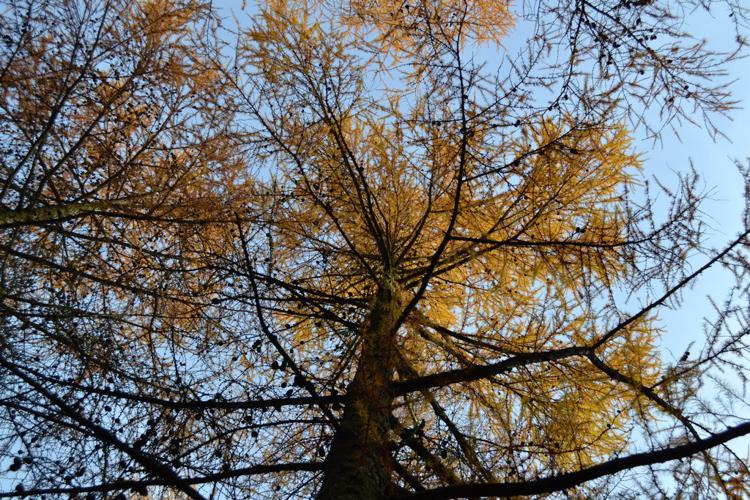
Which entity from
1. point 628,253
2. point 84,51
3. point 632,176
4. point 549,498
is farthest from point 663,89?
point 84,51

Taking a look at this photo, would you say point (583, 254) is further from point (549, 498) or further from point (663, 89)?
point (549, 498)

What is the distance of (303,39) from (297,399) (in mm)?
2357

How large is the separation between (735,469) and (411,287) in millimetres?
2424

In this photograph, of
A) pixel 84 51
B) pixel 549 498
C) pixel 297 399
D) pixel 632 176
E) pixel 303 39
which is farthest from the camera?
pixel 632 176

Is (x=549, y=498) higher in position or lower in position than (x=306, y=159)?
lower

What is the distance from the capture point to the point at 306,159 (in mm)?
3748

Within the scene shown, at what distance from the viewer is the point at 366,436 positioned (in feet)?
7.42

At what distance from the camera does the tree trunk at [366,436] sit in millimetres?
2238

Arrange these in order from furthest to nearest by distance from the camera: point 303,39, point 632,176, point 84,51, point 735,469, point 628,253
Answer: point 632,176 → point 303,39 → point 628,253 → point 84,51 → point 735,469

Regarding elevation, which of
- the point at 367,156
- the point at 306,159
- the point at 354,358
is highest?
the point at 367,156

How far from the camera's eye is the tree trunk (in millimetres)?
2238

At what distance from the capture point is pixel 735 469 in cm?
234

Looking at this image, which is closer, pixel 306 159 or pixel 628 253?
pixel 628 253

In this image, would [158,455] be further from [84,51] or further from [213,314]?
[84,51]
